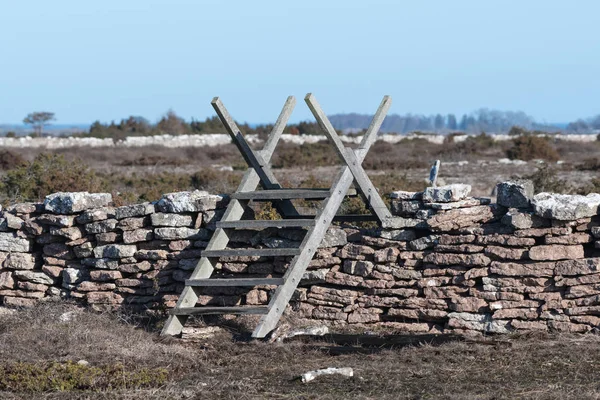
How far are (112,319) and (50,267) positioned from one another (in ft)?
4.50

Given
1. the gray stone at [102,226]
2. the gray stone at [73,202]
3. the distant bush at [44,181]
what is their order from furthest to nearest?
the distant bush at [44,181], the gray stone at [73,202], the gray stone at [102,226]

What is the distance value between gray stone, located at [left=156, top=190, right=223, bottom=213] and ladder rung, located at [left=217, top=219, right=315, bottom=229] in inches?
19.7

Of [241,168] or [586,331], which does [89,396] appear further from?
[241,168]

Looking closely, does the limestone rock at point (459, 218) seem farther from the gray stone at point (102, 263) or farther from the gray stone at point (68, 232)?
the gray stone at point (68, 232)

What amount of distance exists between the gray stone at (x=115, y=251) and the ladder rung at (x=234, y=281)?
113 cm

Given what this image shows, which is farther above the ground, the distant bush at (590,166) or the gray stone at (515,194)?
the distant bush at (590,166)

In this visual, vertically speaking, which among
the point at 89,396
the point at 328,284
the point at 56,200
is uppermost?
the point at 56,200

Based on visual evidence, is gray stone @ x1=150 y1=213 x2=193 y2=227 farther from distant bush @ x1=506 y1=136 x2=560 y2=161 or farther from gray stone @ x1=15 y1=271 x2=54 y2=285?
distant bush @ x1=506 y1=136 x2=560 y2=161

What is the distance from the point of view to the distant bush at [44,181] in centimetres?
1473

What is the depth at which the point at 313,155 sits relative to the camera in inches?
1292

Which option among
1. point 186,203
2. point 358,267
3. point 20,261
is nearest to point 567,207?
point 358,267

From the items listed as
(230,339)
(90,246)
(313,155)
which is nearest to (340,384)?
(230,339)

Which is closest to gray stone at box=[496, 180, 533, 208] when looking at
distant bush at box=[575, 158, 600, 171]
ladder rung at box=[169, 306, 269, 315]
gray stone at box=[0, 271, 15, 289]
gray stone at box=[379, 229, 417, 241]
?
gray stone at box=[379, 229, 417, 241]

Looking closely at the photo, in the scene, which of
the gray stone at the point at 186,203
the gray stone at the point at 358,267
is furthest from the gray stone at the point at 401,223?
the gray stone at the point at 186,203
